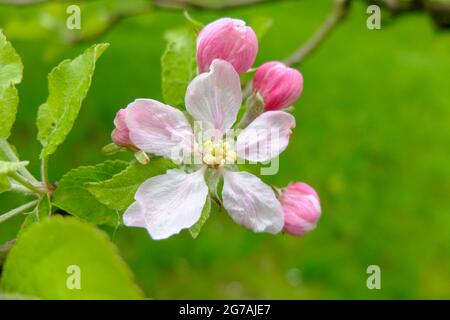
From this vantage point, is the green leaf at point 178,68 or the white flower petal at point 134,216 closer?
the white flower petal at point 134,216

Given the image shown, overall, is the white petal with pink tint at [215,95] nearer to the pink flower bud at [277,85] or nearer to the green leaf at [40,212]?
the pink flower bud at [277,85]

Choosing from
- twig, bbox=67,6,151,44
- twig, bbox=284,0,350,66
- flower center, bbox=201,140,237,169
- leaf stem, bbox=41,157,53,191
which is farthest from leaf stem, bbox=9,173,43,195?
twig, bbox=67,6,151,44

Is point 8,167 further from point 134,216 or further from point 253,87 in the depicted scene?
point 253,87

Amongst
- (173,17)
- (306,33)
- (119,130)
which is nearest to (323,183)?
(306,33)

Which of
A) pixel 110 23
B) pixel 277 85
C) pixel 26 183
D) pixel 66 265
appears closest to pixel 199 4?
pixel 110 23

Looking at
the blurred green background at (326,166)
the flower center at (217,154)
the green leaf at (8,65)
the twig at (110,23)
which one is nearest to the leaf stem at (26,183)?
the green leaf at (8,65)
